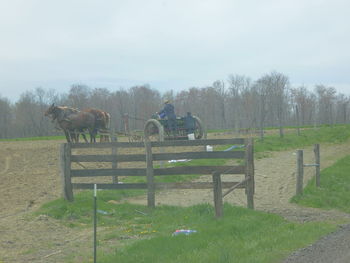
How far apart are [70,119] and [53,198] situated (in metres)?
10.4

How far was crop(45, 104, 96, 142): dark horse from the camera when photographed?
820 inches

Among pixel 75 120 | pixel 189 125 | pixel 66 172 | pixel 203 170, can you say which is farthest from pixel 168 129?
pixel 203 170

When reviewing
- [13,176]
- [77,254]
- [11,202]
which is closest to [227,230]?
[77,254]

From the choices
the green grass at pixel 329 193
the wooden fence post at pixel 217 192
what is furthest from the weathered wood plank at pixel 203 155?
the green grass at pixel 329 193

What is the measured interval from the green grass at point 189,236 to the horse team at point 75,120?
11.4 meters

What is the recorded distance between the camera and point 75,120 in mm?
21094

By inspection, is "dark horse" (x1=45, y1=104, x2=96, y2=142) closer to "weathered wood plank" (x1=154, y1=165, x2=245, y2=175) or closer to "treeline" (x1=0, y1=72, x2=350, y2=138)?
"weathered wood plank" (x1=154, y1=165, x2=245, y2=175)

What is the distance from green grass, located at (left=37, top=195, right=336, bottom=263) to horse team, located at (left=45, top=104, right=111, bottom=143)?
1138 cm

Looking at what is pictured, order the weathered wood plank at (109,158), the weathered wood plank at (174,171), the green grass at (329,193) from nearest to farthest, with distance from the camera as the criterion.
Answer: the weathered wood plank at (174,171), the weathered wood plank at (109,158), the green grass at (329,193)

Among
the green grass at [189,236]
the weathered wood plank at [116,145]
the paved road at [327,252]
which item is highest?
the weathered wood plank at [116,145]

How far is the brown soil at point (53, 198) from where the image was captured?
6.81m

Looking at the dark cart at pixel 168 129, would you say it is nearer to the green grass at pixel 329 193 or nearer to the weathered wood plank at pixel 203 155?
the green grass at pixel 329 193

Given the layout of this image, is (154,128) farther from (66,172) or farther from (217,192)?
(217,192)

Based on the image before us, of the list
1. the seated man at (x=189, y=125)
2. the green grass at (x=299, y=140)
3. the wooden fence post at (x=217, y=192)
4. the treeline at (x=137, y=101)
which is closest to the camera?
the wooden fence post at (x=217, y=192)
